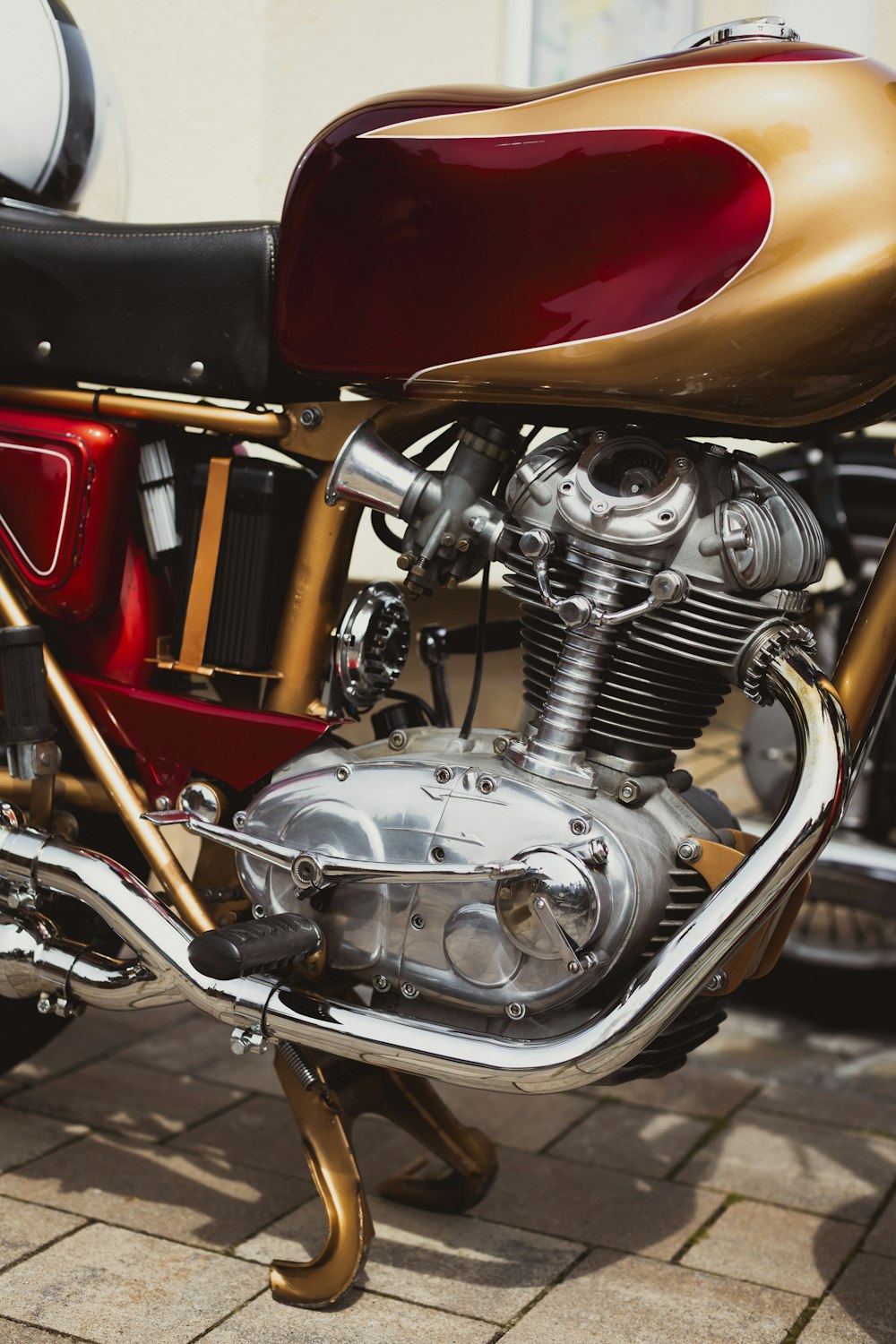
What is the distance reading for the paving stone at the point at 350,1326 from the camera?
5.58 feet

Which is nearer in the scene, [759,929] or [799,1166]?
[759,929]

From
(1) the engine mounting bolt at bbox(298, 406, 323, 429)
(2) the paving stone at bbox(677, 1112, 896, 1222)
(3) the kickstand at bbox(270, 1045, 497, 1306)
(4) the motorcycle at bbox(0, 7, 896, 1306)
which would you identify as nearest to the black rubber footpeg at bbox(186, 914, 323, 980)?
(4) the motorcycle at bbox(0, 7, 896, 1306)

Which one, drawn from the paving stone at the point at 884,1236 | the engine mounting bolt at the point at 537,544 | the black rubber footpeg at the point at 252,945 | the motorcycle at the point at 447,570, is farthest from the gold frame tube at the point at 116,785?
the paving stone at the point at 884,1236

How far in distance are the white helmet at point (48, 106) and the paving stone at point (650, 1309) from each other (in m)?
1.70

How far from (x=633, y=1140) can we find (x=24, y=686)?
1226mm

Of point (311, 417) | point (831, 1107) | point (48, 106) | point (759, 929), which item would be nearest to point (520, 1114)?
point (831, 1107)

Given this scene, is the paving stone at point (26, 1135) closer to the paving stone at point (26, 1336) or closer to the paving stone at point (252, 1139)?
the paving stone at point (252, 1139)

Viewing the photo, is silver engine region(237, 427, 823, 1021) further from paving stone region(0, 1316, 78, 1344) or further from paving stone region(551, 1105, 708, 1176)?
paving stone region(551, 1105, 708, 1176)

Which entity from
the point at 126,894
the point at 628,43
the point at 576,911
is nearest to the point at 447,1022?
the point at 576,911

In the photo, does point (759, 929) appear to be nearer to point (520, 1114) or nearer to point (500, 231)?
point (500, 231)

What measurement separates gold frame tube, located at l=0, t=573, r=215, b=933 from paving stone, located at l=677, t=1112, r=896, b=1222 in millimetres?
948

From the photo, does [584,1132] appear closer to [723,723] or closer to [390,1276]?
[390,1276]

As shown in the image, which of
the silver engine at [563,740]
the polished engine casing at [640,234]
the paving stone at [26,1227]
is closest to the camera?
the polished engine casing at [640,234]

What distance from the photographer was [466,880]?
1561mm
